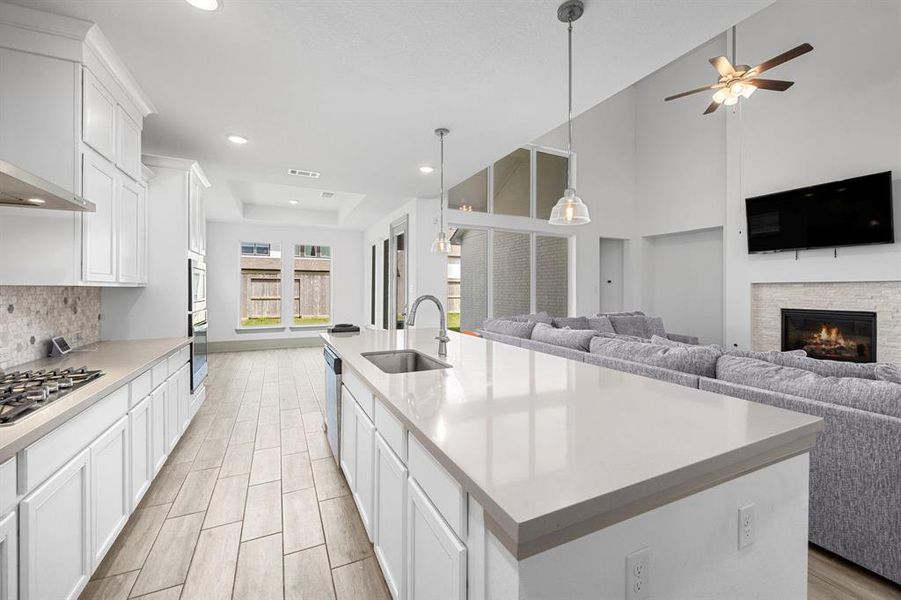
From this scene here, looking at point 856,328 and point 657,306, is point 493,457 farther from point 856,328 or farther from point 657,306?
point 657,306

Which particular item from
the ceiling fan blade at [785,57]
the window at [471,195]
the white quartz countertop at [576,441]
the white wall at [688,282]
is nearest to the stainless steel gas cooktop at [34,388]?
the white quartz countertop at [576,441]

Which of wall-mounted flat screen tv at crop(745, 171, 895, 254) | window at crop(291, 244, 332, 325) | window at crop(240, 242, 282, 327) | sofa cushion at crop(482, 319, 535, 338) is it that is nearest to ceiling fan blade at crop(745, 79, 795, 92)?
wall-mounted flat screen tv at crop(745, 171, 895, 254)

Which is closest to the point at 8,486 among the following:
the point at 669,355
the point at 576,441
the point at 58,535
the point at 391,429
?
the point at 58,535

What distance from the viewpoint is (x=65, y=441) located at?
139 centimetres

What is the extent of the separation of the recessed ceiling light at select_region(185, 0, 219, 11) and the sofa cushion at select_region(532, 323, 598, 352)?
3.16 m

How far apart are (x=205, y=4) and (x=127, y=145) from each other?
A: 50.1 inches

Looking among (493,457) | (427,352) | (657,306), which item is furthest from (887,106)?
(493,457)

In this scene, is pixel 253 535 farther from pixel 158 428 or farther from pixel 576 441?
pixel 576 441

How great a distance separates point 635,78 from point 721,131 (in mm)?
5401

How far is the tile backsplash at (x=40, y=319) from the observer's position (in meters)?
1.98

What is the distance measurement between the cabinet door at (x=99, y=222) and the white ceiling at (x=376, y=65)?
668 mm

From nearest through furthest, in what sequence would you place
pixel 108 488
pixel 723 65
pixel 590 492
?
pixel 590 492, pixel 108 488, pixel 723 65

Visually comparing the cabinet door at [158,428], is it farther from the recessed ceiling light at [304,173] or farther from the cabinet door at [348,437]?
the recessed ceiling light at [304,173]

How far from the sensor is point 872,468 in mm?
1592
